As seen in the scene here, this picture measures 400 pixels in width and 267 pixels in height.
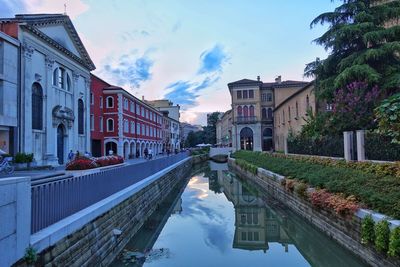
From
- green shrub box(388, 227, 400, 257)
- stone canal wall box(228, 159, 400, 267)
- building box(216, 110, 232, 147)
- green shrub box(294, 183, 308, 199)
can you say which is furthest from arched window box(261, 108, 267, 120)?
green shrub box(388, 227, 400, 257)

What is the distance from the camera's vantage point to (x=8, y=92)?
1877 cm

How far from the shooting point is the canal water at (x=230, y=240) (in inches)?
339

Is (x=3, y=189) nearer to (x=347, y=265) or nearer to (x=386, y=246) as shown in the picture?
(x=386, y=246)

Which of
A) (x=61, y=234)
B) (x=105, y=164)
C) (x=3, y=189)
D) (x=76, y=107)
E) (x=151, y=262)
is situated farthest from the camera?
(x=76, y=107)

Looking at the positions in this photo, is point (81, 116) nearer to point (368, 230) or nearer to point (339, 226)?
point (339, 226)

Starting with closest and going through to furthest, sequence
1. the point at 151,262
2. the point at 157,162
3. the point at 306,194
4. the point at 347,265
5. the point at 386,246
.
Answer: the point at 386,246, the point at 347,265, the point at 151,262, the point at 306,194, the point at 157,162

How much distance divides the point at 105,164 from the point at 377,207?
13.2 metres

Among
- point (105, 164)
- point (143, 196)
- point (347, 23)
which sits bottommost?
point (143, 196)

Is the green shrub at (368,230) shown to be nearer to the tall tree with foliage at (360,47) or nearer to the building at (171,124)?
the tall tree with foliage at (360,47)

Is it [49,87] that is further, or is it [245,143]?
[245,143]

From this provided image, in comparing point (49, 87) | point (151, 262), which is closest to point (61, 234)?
point (151, 262)

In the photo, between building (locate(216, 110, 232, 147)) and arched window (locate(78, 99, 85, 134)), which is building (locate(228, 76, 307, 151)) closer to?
building (locate(216, 110, 232, 147))

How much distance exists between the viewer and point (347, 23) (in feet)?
67.7

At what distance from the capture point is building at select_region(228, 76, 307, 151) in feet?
188
